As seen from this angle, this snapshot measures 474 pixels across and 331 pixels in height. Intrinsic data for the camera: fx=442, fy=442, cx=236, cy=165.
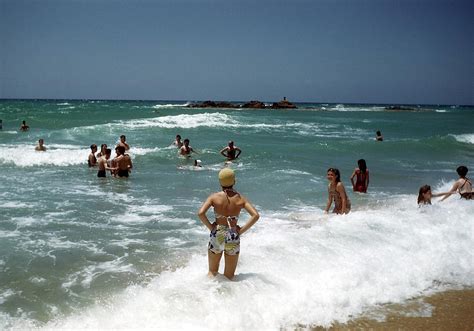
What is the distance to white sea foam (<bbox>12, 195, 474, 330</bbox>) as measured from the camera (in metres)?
4.46

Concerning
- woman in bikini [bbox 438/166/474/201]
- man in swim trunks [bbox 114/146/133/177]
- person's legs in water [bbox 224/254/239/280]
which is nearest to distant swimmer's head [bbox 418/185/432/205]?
woman in bikini [bbox 438/166/474/201]

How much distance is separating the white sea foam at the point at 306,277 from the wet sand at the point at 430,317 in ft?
0.45

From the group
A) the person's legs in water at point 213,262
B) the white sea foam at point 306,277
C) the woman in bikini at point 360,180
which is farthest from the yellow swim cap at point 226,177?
the woman in bikini at point 360,180

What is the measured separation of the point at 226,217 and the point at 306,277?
137 cm

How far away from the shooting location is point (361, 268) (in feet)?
18.6

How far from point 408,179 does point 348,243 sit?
8317 mm

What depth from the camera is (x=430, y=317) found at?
4602 millimetres

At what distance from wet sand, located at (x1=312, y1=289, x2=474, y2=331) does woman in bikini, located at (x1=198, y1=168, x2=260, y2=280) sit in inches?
49.1

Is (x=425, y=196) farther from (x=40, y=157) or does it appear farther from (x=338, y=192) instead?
(x=40, y=157)

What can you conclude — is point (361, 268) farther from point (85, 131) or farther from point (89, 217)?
point (85, 131)

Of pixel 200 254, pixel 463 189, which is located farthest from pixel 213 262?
pixel 463 189

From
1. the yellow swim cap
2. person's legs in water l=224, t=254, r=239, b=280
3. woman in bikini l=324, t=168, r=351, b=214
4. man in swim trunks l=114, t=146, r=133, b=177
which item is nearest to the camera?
the yellow swim cap

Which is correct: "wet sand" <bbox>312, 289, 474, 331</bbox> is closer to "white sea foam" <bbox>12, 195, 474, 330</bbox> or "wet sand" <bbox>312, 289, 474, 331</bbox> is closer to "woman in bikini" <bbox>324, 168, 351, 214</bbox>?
"white sea foam" <bbox>12, 195, 474, 330</bbox>

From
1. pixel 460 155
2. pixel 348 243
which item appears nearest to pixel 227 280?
pixel 348 243
